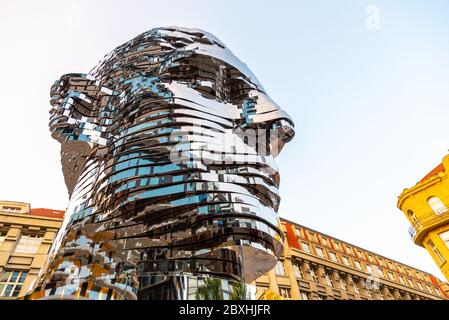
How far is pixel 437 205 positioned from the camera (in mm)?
13469

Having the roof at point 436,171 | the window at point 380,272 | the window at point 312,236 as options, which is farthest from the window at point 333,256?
the roof at point 436,171

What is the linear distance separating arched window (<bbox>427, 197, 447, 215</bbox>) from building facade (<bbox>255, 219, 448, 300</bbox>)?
7178 millimetres

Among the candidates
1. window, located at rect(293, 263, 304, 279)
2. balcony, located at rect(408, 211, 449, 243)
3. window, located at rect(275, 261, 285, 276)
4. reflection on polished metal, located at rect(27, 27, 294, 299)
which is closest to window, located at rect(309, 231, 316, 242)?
window, located at rect(293, 263, 304, 279)

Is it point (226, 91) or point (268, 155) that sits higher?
point (226, 91)

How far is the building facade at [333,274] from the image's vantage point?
15227 millimetres

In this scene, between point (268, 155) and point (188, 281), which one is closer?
point (188, 281)

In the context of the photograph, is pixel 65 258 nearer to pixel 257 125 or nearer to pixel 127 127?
pixel 127 127

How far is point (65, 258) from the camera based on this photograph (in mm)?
1916

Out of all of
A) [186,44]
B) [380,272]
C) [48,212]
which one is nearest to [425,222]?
[380,272]

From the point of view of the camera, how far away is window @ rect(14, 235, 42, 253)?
1242cm

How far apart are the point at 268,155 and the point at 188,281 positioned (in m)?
1.60

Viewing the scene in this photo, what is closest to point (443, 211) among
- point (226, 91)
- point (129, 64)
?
point (226, 91)

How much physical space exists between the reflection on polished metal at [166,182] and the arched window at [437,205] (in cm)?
1391
